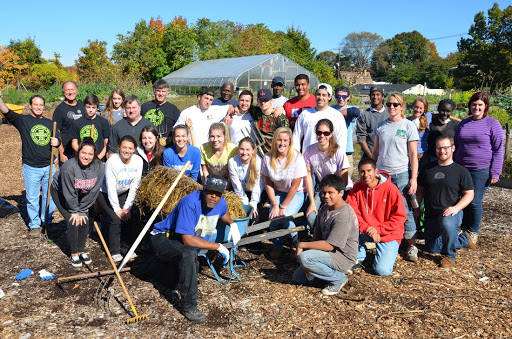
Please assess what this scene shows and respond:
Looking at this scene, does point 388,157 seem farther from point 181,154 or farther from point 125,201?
point 125,201

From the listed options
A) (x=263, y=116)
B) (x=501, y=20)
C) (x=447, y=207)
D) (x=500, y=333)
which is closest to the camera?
(x=500, y=333)

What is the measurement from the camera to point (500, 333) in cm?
376

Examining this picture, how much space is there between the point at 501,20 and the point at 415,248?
184ft

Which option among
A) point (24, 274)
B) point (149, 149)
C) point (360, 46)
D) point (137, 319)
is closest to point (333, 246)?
point (137, 319)

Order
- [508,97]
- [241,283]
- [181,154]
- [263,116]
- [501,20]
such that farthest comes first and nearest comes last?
[501,20] < [508,97] < [263,116] < [181,154] < [241,283]

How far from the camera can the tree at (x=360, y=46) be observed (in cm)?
9303

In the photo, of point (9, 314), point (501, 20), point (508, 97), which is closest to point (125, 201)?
point (9, 314)

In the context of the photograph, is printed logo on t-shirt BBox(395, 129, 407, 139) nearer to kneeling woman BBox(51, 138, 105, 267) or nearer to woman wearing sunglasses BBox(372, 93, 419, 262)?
woman wearing sunglasses BBox(372, 93, 419, 262)

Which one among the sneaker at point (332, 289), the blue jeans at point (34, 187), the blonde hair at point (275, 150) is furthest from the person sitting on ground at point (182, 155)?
the sneaker at point (332, 289)

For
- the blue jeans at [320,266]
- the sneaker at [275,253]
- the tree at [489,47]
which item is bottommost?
the sneaker at [275,253]

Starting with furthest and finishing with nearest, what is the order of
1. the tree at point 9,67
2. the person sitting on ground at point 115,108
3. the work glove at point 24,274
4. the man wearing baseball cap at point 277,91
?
the tree at point 9,67 → the man wearing baseball cap at point 277,91 → the person sitting on ground at point 115,108 → the work glove at point 24,274

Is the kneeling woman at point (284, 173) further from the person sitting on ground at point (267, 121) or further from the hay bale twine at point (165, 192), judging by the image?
the person sitting on ground at point (267, 121)

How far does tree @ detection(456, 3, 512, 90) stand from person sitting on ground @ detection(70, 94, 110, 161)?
4619cm

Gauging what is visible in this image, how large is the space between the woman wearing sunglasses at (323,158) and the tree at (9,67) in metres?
31.8
